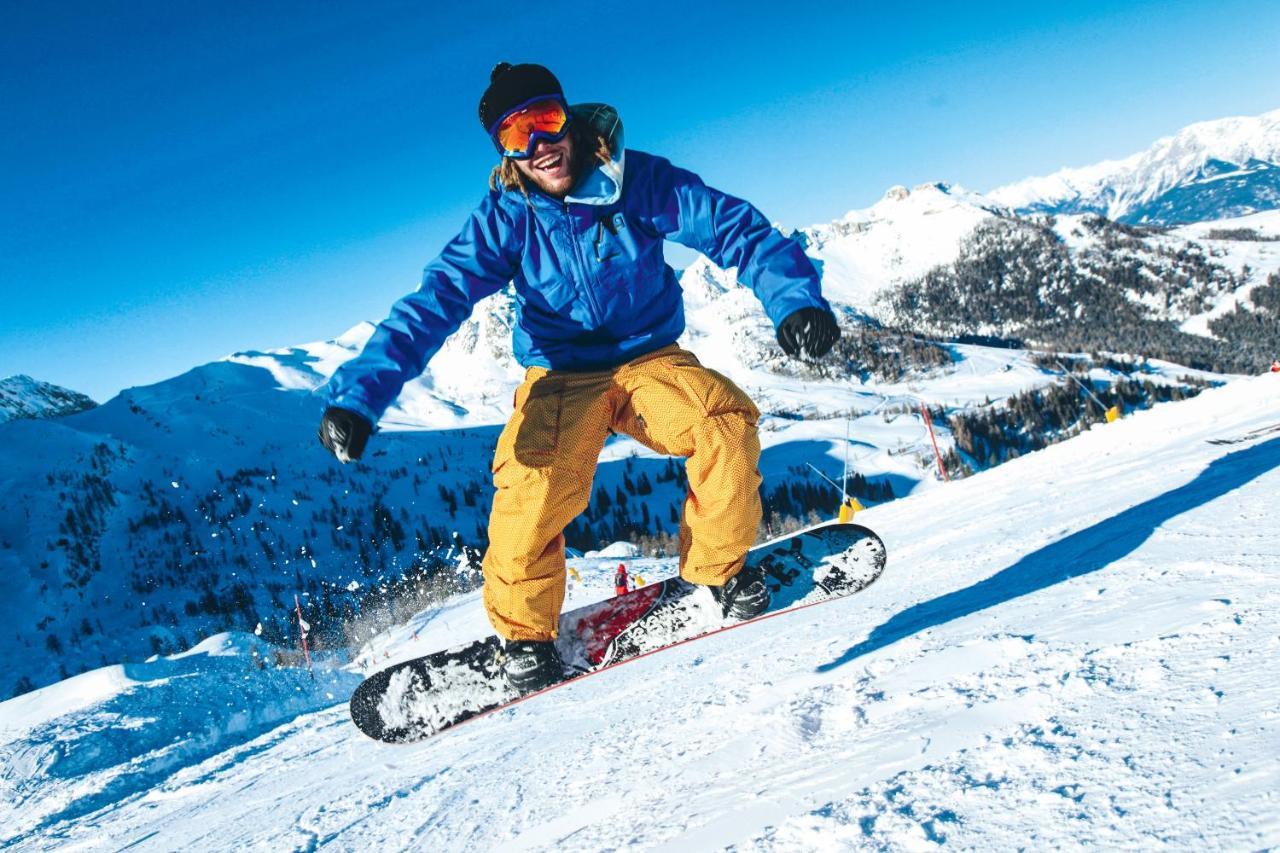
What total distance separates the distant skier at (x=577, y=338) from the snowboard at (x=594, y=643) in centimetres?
23

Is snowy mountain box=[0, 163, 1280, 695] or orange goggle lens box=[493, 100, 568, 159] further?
snowy mountain box=[0, 163, 1280, 695]

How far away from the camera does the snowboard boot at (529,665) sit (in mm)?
3506

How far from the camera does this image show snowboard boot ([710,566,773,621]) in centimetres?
371

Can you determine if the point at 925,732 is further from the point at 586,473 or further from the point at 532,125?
the point at 532,125

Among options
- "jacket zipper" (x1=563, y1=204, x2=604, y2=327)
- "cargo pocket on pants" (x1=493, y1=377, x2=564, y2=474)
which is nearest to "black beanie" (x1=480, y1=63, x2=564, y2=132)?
"jacket zipper" (x1=563, y1=204, x2=604, y2=327)

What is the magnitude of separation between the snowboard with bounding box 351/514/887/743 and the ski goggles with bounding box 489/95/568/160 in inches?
97.3

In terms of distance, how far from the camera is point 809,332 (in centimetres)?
320

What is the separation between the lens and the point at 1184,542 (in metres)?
3.13

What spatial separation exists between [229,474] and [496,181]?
195 m

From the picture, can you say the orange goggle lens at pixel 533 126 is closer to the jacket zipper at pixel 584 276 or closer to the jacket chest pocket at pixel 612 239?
the jacket zipper at pixel 584 276

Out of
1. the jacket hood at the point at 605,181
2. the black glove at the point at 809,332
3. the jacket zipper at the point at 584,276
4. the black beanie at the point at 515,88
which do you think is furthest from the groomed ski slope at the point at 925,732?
the black beanie at the point at 515,88

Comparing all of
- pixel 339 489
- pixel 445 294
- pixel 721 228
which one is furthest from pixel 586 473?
pixel 339 489

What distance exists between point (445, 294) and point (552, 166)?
0.87 m

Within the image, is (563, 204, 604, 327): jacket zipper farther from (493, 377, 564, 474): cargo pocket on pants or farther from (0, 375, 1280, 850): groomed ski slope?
(0, 375, 1280, 850): groomed ski slope
